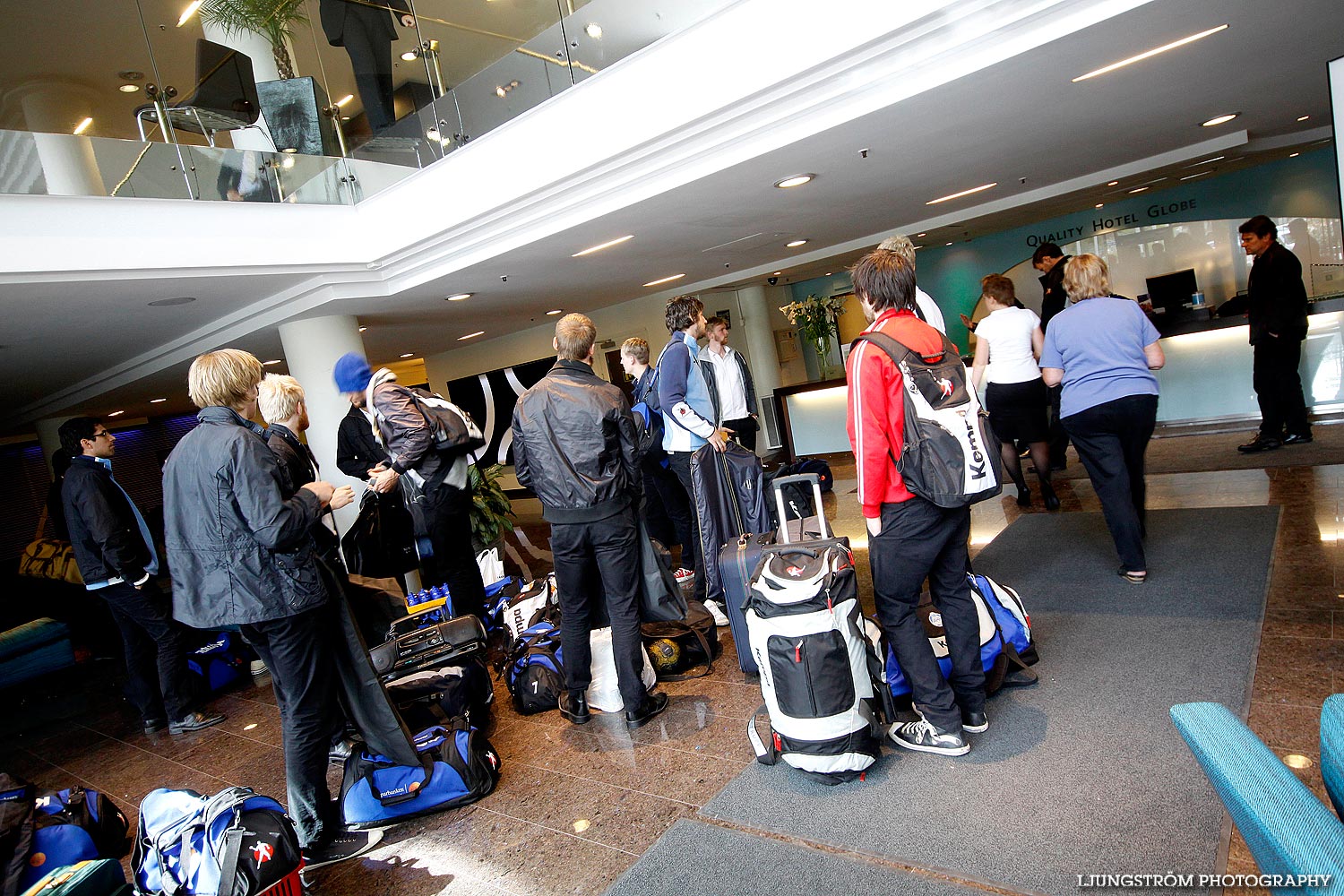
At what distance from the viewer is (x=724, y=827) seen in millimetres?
2367

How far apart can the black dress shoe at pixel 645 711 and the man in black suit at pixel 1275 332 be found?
525cm

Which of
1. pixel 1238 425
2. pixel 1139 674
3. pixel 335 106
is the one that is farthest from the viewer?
pixel 1238 425

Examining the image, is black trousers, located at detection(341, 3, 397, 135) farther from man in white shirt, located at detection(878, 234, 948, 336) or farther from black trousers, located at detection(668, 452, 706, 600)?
man in white shirt, located at detection(878, 234, 948, 336)

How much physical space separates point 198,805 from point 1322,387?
837 cm

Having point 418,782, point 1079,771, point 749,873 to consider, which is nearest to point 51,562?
point 418,782

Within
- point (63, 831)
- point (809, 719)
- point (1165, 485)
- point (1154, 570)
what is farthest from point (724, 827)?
point (1165, 485)

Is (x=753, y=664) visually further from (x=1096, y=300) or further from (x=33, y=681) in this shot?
(x=33, y=681)

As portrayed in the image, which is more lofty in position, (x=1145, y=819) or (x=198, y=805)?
(x=198, y=805)

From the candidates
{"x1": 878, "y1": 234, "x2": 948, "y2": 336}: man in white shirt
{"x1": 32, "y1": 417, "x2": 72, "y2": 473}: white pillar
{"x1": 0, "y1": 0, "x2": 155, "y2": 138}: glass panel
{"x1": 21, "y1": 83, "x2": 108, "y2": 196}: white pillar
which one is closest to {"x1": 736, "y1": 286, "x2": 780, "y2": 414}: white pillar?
{"x1": 0, "y1": 0, "x2": 155, "y2": 138}: glass panel

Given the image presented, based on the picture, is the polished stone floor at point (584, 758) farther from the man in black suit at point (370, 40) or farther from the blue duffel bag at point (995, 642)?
the man in black suit at point (370, 40)

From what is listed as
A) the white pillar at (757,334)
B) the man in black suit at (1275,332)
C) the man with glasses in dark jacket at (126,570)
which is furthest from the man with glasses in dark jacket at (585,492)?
the white pillar at (757,334)

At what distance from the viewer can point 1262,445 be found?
576 cm

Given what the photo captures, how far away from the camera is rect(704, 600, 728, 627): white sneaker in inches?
166

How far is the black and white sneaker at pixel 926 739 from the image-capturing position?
2511 millimetres
